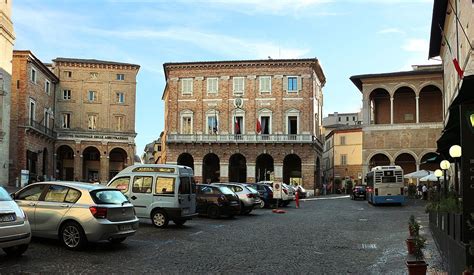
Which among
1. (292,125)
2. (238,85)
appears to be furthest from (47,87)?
(292,125)

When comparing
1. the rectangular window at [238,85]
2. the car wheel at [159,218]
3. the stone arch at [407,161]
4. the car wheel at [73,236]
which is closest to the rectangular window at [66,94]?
the rectangular window at [238,85]

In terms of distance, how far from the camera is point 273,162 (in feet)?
194

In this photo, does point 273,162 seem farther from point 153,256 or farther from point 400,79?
point 153,256

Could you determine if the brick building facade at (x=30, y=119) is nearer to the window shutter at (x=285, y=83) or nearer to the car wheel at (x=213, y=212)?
the window shutter at (x=285, y=83)

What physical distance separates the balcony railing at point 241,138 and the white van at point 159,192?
41205 mm

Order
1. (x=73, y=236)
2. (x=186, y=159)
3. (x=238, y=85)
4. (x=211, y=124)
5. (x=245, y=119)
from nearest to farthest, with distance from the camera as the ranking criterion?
1. (x=73, y=236)
2. (x=245, y=119)
3. (x=238, y=85)
4. (x=211, y=124)
5. (x=186, y=159)

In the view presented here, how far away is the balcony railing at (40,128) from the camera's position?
5321cm

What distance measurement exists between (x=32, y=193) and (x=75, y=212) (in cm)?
147

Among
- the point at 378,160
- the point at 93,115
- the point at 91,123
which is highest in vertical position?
the point at 93,115

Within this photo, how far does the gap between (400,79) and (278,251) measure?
43089mm

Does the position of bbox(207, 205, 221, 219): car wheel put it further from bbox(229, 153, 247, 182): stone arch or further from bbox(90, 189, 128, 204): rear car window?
bbox(229, 153, 247, 182): stone arch

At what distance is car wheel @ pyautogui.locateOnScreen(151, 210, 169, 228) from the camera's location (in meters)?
16.9

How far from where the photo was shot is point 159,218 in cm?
1695

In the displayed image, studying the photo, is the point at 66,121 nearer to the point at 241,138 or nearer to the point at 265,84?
the point at 241,138
